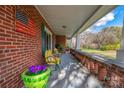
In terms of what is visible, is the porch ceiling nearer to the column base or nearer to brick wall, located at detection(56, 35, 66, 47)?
the column base

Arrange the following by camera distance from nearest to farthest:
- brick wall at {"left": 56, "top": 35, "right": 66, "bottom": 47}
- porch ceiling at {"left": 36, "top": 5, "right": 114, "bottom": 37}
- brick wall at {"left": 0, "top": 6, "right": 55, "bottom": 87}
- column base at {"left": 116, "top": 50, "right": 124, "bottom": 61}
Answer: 1. brick wall at {"left": 0, "top": 6, "right": 55, "bottom": 87}
2. column base at {"left": 116, "top": 50, "right": 124, "bottom": 61}
3. porch ceiling at {"left": 36, "top": 5, "right": 114, "bottom": 37}
4. brick wall at {"left": 56, "top": 35, "right": 66, "bottom": 47}

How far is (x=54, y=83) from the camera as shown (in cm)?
246

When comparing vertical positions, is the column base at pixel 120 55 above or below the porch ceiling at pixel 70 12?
below

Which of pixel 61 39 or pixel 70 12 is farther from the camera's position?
pixel 61 39

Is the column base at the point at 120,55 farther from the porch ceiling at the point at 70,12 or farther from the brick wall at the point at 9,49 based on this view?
the brick wall at the point at 9,49

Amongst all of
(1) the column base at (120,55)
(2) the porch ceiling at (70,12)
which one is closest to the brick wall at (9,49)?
(2) the porch ceiling at (70,12)

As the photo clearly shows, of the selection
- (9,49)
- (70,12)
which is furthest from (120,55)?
(9,49)

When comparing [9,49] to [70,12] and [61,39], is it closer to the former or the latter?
[70,12]

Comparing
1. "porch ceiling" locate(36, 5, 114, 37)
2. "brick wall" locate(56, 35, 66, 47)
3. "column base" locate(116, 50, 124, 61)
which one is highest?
"porch ceiling" locate(36, 5, 114, 37)

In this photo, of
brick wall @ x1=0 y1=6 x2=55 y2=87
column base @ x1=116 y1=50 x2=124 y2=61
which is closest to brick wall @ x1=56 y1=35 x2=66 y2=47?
column base @ x1=116 y1=50 x2=124 y2=61

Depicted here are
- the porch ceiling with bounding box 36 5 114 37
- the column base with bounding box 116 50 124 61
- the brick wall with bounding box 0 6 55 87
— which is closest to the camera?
the brick wall with bounding box 0 6 55 87

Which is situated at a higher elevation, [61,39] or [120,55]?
[61,39]

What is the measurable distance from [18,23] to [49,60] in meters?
1.99
